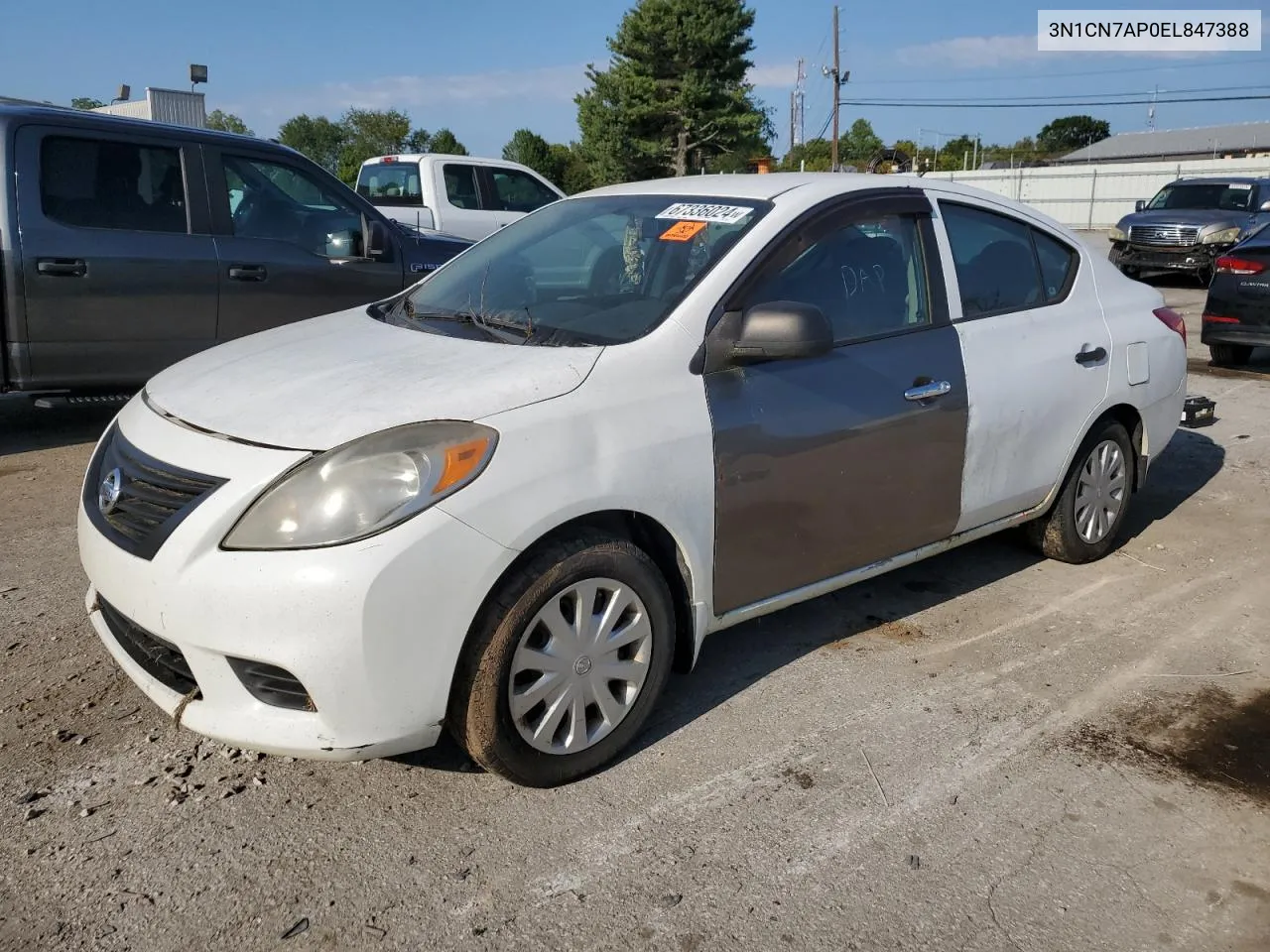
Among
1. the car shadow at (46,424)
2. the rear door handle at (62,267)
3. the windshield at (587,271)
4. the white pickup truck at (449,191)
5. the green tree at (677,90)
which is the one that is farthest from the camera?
the green tree at (677,90)

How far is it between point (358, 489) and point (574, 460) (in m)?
0.57

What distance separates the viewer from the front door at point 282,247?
651cm

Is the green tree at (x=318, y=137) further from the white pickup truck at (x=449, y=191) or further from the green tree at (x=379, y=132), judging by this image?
the white pickup truck at (x=449, y=191)

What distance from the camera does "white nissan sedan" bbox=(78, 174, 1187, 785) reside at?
254 centimetres

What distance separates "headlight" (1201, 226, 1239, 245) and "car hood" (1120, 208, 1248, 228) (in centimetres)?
12

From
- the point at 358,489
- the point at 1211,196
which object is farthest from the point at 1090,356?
the point at 1211,196

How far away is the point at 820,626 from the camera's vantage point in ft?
13.3

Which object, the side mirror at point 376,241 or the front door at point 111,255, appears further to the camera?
the side mirror at point 376,241

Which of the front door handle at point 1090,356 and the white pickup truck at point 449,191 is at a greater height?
the white pickup truck at point 449,191

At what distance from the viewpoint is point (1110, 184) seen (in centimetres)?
3484

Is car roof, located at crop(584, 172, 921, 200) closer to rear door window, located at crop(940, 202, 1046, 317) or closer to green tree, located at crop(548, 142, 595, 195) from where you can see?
rear door window, located at crop(940, 202, 1046, 317)

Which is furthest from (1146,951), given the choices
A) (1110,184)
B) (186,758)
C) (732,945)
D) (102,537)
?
(1110,184)

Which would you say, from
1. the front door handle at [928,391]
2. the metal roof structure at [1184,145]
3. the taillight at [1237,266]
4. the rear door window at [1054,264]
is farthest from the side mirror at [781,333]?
the metal roof structure at [1184,145]

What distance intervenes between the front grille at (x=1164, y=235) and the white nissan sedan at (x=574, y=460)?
45.8 ft
